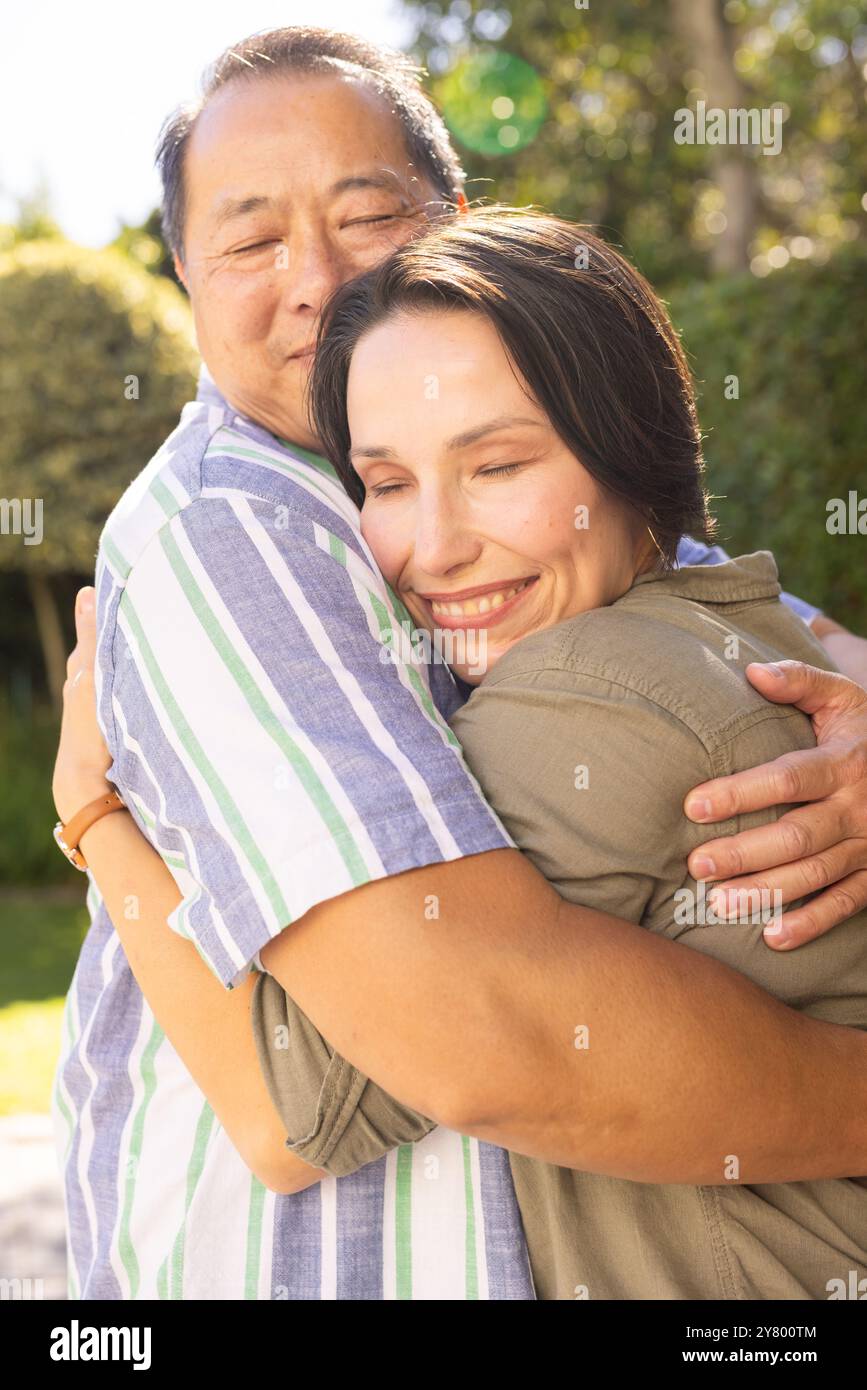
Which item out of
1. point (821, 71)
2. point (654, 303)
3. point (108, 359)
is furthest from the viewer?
point (821, 71)

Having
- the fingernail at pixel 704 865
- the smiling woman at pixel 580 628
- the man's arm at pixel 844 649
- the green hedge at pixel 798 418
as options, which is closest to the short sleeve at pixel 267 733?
the smiling woman at pixel 580 628

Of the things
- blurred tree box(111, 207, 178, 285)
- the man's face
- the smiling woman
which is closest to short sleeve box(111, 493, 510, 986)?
the smiling woman

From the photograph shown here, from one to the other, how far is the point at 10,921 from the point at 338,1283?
7.59m

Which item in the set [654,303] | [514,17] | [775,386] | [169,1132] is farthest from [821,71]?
[169,1132]

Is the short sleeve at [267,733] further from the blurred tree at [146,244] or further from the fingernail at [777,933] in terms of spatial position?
the blurred tree at [146,244]

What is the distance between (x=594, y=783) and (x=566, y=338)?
60 centimetres

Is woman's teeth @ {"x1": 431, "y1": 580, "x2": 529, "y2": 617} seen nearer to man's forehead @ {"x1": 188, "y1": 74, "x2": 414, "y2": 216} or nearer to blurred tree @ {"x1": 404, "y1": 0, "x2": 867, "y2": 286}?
man's forehead @ {"x1": 188, "y1": 74, "x2": 414, "y2": 216}

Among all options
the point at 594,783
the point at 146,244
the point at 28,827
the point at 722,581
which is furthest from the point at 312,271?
the point at 146,244

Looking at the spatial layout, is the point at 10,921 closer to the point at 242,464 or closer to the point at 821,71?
the point at 242,464

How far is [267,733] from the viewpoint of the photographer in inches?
52.0

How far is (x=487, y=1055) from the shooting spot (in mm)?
1248

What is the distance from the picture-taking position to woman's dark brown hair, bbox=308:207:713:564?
1.67 metres

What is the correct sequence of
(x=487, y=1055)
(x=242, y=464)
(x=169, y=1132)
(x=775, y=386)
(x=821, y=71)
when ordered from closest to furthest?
(x=487, y=1055) < (x=242, y=464) < (x=169, y=1132) < (x=775, y=386) < (x=821, y=71)

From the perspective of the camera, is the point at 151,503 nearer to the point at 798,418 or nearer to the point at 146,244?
the point at 798,418
